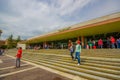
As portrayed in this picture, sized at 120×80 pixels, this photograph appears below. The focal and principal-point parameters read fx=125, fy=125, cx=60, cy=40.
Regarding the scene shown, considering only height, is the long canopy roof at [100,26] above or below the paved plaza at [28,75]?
above

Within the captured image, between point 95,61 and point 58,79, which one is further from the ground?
point 95,61

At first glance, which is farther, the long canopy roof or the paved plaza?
the long canopy roof

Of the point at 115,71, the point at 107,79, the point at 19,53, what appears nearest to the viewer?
the point at 107,79

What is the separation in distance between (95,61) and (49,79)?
366 centimetres

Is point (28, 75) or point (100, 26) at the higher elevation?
point (100, 26)

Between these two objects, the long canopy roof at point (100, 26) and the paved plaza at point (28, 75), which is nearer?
the paved plaza at point (28, 75)

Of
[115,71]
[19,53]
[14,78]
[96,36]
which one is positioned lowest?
[14,78]

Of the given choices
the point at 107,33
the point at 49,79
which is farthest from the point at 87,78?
the point at 107,33

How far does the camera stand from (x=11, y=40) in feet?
217

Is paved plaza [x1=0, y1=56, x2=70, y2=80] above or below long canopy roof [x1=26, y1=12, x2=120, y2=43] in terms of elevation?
below

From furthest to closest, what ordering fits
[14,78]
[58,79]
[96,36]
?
[96,36], [14,78], [58,79]

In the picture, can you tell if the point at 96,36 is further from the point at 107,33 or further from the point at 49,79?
the point at 49,79

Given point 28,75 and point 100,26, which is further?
point 100,26

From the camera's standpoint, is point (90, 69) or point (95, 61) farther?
point (95, 61)
